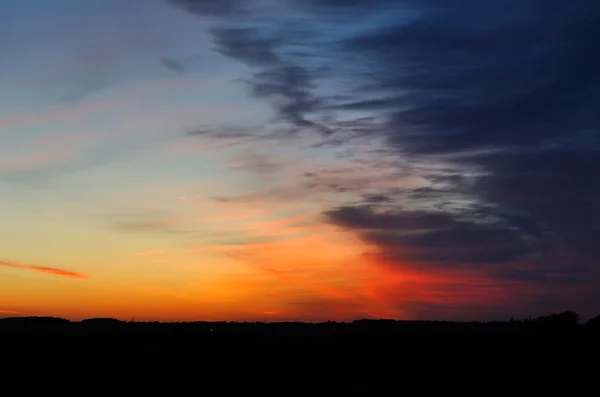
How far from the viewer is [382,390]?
37.1 metres

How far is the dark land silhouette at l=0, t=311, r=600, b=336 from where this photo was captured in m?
51.8

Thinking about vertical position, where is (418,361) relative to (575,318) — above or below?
below

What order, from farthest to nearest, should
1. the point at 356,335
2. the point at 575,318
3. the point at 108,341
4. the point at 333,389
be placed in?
the point at 575,318 → the point at 356,335 → the point at 108,341 → the point at 333,389

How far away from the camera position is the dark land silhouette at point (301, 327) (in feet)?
170

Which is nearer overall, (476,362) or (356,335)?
(476,362)

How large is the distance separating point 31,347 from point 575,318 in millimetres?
37779

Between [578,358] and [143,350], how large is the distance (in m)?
23.8

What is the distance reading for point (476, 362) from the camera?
139 feet

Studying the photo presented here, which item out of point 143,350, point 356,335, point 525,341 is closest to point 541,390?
point 525,341

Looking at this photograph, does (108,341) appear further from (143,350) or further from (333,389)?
(333,389)

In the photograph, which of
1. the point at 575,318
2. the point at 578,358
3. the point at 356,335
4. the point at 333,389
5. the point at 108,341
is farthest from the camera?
the point at 575,318

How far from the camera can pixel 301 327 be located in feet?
214

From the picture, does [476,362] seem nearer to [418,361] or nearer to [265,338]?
[418,361]

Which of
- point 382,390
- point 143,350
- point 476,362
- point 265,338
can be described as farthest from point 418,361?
point 143,350
